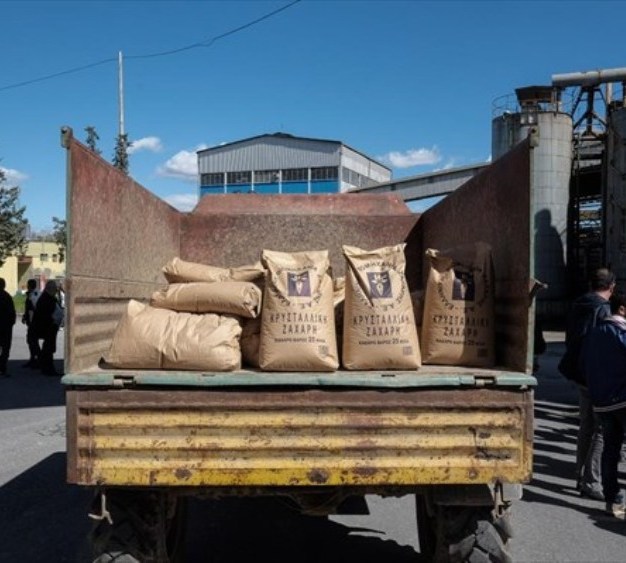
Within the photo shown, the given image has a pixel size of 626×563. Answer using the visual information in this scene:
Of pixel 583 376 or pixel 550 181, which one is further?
pixel 550 181

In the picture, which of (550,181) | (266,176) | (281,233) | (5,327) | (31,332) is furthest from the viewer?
(266,176)

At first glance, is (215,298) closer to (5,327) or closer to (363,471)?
(363,471)

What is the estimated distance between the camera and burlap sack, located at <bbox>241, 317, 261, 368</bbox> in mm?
3328

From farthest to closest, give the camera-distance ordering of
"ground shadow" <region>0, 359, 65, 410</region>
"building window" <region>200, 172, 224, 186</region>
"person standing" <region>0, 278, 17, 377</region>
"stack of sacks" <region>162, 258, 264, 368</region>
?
1. "building window" <region>200, 172, 224, 186</region>
2. "person standing" <region>0, 278, 17, 377</region>
3. "ground shadow" <region>0, 359, 65, 410</region>
4. "stack of sacks" <region>162, 258, 264, 368</region>

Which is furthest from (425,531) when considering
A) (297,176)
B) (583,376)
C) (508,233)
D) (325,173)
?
(297,176)

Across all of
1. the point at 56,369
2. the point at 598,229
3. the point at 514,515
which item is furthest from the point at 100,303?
the point at 598,229

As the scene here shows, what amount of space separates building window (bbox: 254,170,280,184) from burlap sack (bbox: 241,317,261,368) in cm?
5344

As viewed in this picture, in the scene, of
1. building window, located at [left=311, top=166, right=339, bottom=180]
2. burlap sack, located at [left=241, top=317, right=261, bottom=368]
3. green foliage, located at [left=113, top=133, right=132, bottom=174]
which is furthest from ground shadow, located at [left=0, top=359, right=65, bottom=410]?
building window, located at [left=311, top=166, right=339, bottom=180]

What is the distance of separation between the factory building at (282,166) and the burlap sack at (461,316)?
49697 mm

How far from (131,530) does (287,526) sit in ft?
6.02

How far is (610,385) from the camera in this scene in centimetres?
496

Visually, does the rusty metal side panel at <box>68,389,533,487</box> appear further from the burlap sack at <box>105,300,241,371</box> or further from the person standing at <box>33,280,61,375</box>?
the person standing at <box>33,280,61,375</box>

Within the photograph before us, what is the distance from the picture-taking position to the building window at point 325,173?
179ft

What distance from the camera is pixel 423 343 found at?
345cm
